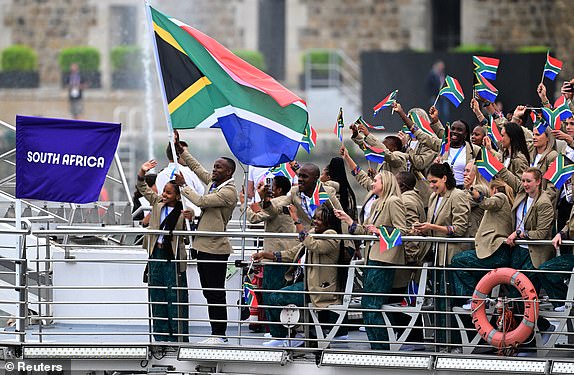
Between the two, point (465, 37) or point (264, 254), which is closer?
point (264, 254)

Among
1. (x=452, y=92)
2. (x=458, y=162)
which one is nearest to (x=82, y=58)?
(x=452, y=92)

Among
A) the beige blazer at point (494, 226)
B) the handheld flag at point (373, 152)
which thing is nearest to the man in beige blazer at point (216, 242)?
the handheld flag at point (373, 152)

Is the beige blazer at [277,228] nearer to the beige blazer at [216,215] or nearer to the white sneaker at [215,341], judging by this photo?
the beige blazer at [216,215]

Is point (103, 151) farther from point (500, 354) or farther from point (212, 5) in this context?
point (212, 5)

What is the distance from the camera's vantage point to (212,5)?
4331 centimetres

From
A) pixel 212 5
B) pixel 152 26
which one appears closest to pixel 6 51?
pixel 212 5

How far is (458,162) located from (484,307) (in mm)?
2140

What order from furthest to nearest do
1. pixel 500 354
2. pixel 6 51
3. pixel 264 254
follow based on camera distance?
pixel 6 51, pixel 264 254, pixel 500 354

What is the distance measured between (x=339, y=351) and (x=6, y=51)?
30992mm

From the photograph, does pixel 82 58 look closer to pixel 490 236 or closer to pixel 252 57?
pixel 252 57

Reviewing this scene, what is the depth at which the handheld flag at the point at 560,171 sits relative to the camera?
448 inches

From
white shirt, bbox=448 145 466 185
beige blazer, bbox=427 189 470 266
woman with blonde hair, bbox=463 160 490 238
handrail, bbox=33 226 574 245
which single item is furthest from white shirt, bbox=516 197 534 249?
white shirt, bbox=448 145 466 185

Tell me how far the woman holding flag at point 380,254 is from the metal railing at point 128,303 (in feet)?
0.22

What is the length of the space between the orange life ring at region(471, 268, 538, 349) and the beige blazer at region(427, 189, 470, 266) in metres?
0.45
